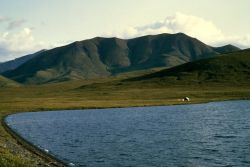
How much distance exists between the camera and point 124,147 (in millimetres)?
60875

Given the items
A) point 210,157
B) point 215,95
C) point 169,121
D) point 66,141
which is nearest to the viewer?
point 210,157

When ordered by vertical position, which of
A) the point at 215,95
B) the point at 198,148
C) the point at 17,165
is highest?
the point at 17,165

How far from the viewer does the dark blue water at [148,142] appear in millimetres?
50597

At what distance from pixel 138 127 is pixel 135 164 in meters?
38.5

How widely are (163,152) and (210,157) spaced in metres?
6.70

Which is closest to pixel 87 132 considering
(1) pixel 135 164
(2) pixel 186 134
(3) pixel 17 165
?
(2) pixel 186 134

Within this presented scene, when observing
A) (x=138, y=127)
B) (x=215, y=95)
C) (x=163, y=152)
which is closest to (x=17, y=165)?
(x=163, y=152)

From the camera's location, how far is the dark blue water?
50.6 metres

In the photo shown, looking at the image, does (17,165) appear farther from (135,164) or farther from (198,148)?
(198,148)

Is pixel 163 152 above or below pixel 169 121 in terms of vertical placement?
above

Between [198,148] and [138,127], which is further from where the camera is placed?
[138,127]

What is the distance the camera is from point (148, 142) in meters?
65.2

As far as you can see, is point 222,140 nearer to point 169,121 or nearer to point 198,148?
point 198,148

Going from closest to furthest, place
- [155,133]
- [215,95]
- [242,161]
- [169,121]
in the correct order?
1. [242,161]
2. [155,133]
3. [169,121]
4. [215,95]
